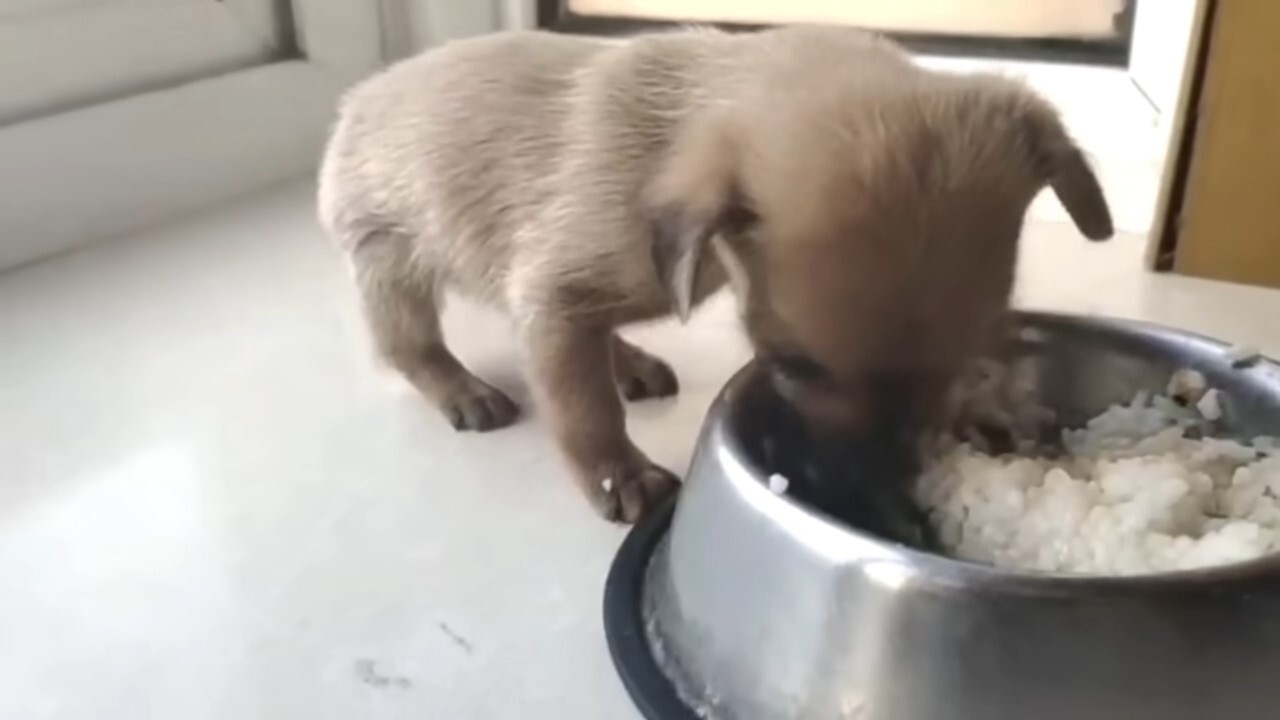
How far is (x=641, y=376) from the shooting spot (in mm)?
1432

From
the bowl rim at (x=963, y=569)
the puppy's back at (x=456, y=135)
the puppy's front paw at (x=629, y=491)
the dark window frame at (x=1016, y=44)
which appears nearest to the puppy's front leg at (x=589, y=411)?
the puppy's front paw at (x=629, y=491)

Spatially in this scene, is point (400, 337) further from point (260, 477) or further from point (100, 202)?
point (100, 202)

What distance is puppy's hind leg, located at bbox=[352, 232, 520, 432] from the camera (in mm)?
1408

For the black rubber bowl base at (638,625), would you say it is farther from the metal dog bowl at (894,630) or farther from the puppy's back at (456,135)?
the puppy's back at (456,135)

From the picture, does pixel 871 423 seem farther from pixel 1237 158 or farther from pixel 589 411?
pixel 1237 158

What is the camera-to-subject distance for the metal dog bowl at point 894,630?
2.64 feet

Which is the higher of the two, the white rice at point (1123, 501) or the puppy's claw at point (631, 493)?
the white rice at point (1123, 501)

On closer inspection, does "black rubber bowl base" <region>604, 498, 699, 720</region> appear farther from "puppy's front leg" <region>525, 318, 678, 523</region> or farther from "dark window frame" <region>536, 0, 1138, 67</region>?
"dark window frame" <region>536, 0, 1138, 67</region>

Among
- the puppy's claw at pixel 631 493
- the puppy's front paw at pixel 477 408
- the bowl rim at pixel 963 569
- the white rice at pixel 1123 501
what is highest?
the bowl rim at pixel 963 569

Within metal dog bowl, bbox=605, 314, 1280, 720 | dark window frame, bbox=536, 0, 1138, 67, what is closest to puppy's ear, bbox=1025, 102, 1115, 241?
metal dog bowl, bbox=605, 314, 1280, 720


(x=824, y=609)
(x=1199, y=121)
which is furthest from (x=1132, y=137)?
(x=824, y=609)

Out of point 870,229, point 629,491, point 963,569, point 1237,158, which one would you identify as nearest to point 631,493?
point 629,491

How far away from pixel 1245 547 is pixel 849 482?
0.27m

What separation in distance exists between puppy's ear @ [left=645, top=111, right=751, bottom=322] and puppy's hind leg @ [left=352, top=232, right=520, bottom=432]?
320 millimetres
